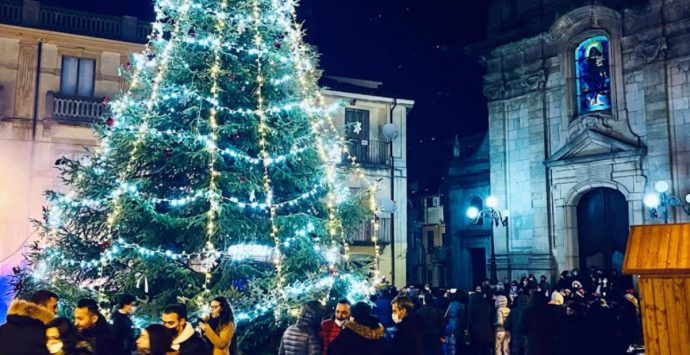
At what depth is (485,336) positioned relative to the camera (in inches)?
476

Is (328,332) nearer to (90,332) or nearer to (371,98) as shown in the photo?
(90,332)

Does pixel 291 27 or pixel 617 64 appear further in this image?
pixel 617 64

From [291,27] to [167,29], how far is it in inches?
88.2

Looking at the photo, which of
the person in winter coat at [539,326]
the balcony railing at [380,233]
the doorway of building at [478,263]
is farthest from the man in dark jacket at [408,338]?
the doorway of building at [478,263]

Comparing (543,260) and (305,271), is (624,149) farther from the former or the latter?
(305,271)

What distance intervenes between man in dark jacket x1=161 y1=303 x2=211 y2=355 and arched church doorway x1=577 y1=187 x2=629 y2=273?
1843 cm

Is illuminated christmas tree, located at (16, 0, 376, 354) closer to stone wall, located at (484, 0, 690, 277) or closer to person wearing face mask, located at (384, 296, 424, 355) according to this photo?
person wearing face mask, located at (384, 296, 424, 355)

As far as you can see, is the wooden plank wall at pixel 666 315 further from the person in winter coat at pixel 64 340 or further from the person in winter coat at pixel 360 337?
the person in winter coat at pixel 64 340

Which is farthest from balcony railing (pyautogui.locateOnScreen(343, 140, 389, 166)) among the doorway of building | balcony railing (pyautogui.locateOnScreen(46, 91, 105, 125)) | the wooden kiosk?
the wooden kiosk

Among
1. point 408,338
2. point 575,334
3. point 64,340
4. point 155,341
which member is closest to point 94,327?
point 64,340

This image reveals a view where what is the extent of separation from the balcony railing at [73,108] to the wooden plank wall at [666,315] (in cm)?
2086

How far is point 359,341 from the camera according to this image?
250 inches

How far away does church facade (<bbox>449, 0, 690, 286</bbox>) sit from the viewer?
20.0 m

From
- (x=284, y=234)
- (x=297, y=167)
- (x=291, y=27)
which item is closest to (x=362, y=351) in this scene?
(x=284, y=234)
